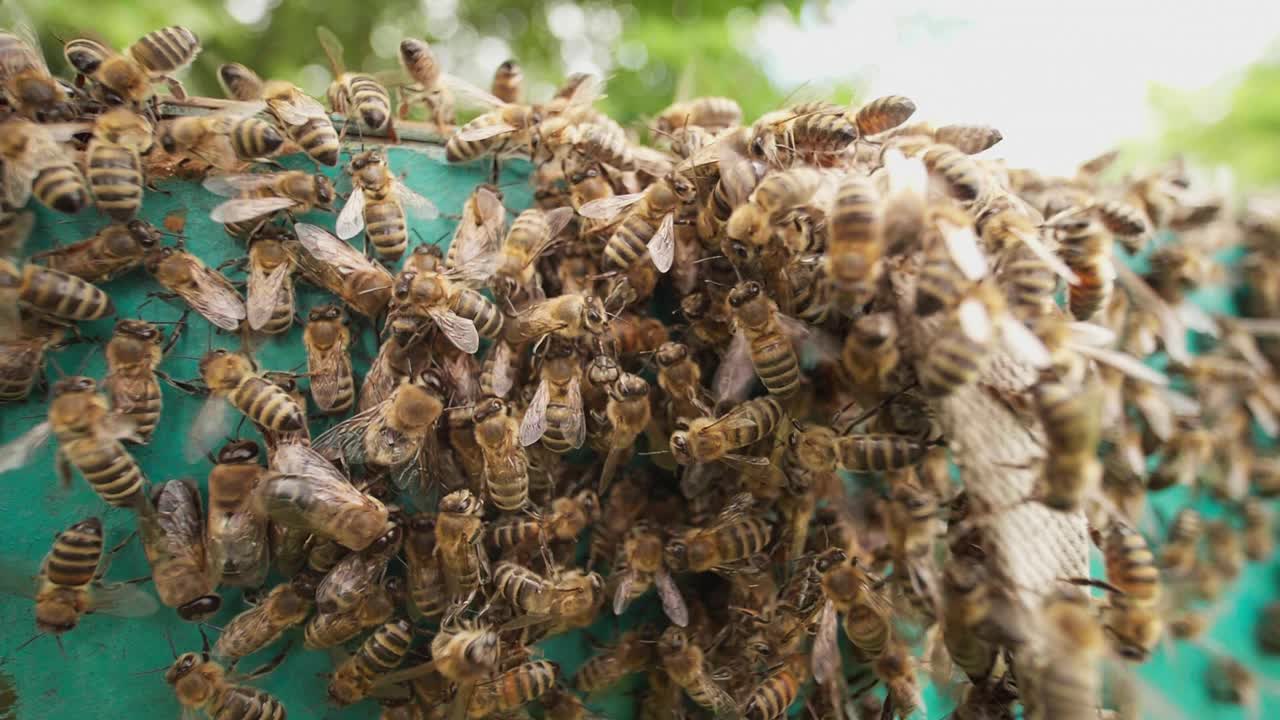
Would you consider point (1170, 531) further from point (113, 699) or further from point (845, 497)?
point (113, 699)

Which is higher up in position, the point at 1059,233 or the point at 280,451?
the point at 1059,233

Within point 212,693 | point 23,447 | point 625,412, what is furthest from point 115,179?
point 625,412

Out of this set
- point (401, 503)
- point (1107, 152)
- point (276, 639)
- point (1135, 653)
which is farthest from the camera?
point (1107, 152)

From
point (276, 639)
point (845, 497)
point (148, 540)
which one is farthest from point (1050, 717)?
point (148, 540)

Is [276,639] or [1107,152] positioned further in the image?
[1107,152]

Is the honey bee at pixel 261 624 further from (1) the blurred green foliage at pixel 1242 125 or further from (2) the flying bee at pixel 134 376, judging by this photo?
(1) the blurred green foliage at pixel 1242 125

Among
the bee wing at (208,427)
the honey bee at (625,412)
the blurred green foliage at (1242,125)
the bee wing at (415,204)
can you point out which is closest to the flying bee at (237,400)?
the bee wing at (208,427)

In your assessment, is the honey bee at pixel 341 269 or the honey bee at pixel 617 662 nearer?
the honey bee at pixel 341 269
